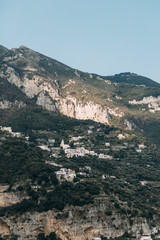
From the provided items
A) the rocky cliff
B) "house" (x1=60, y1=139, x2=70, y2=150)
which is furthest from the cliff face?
"house" (x1=60, y1=139, x2=70, y2=150)

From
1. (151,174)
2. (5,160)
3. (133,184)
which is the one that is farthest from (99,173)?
(5,160)

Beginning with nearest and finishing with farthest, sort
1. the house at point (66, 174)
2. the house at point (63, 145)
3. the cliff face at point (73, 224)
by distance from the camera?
the cliff face at point (73, 224) → the house at point (66, 174) → the house at point (63, 145)

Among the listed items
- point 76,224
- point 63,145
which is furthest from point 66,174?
point 63,145

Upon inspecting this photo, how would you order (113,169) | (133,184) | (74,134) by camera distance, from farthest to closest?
(74,134) → (113,169) → (133,184)

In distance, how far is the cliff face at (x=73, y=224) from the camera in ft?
315

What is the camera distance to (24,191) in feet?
339

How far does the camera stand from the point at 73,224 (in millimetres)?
98125

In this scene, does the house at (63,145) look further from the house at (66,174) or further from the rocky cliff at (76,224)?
the rocky cliff at (76,224)

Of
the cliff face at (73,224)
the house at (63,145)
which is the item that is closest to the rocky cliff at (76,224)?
the cliff face at (73,224)

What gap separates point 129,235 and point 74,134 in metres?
91.5

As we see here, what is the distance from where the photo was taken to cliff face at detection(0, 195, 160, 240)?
9600 centimetres

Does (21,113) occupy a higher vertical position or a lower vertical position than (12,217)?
higher

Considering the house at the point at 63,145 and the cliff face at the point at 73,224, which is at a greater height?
the house at the point at 63,145

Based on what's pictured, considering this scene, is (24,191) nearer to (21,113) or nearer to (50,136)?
(50,136)
